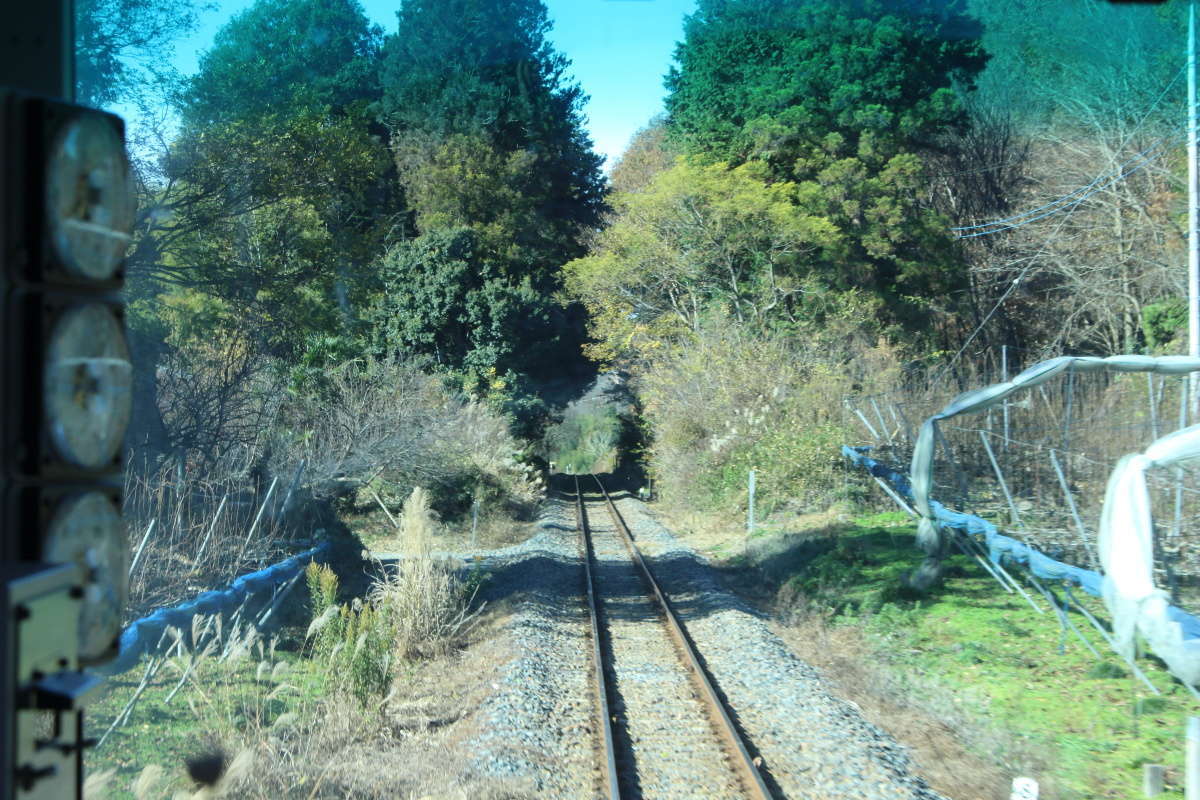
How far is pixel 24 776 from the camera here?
1.65 metres

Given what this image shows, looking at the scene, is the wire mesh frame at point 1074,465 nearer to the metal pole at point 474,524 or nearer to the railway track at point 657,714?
the railway track at point 657,714

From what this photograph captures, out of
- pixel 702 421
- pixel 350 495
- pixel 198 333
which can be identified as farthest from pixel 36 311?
pixel 702 421

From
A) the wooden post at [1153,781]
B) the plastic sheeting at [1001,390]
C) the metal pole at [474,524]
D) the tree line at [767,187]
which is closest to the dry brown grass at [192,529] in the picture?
the tree line at [767,187]

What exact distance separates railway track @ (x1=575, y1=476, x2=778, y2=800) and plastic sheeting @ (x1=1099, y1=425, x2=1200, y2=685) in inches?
115

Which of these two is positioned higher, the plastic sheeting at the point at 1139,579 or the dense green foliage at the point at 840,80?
the dense green foliage at the point at 840,80

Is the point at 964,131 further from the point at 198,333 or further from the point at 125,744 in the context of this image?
the point at 125,744

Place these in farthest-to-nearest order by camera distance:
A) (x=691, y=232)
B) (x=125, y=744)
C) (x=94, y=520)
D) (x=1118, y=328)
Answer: (x=691, y=232) < (x=1118, y=328) < (x=125, y=744) < (x=94, y=520)

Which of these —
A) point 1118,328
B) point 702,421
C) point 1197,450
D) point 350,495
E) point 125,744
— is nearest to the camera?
point 125,744

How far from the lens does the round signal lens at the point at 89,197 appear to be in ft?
6.14

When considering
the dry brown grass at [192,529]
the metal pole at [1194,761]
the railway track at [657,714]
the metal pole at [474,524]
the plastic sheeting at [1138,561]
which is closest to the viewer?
the metal pole at [1194,761]

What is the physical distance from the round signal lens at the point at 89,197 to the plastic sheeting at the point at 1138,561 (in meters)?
7.06

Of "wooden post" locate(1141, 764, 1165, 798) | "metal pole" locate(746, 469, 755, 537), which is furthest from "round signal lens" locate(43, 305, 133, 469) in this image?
"metal pole" locate(746, 469, 755, 537)

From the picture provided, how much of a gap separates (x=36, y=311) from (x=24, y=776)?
31.8 inches

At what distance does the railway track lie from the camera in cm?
683
